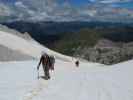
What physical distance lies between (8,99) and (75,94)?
3169 mm

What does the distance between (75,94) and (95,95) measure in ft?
2.79

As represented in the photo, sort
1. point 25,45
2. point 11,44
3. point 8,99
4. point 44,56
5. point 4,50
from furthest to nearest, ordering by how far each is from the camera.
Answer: point 25,45 → point 11,44 → point 4,50 → point 44,56 → point 8,99

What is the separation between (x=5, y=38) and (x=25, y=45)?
20.4 ft

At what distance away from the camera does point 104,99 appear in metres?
14.9

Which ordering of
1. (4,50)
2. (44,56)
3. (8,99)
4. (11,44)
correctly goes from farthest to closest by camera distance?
1. (11,44)
2. (4,50)
3. (44,56)
4. (8,99)

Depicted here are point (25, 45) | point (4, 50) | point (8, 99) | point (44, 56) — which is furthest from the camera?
point (25, 45)

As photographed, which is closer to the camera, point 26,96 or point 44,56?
point 26,96

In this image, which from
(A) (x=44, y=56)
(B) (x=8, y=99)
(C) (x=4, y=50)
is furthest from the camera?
(C) (x=4, y=50)

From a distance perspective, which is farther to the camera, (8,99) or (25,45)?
(25,45)

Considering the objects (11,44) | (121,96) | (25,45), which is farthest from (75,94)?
(25,45)

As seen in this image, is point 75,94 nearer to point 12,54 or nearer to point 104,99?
point 104,99

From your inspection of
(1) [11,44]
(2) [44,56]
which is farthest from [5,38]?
(2) [44,56]

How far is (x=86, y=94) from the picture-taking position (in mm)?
16703

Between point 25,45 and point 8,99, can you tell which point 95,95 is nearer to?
point 8,99
